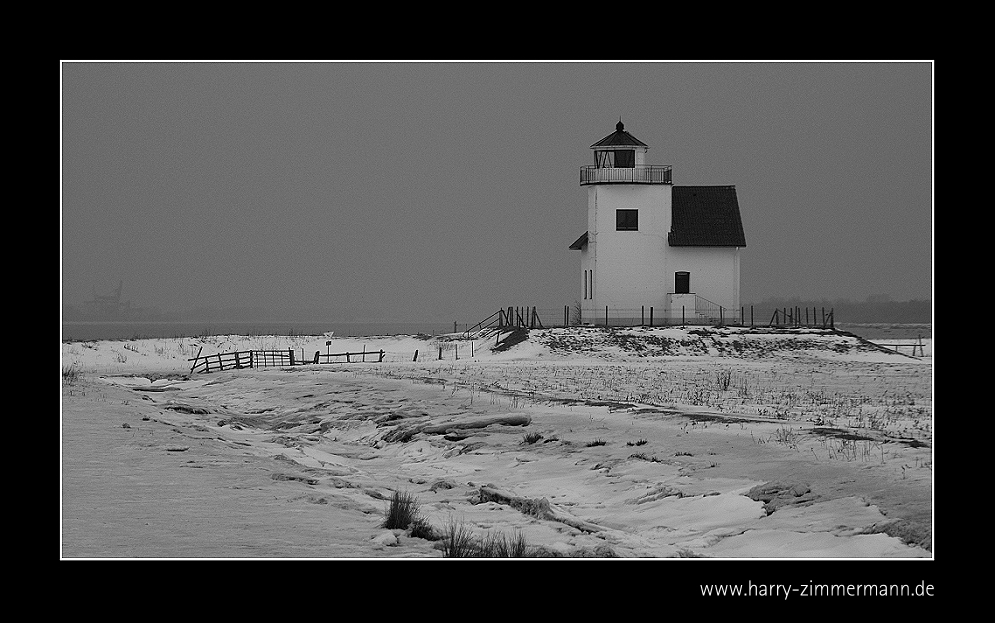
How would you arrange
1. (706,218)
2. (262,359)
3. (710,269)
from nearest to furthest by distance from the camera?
(262,359) → (710,269) → (706,218)

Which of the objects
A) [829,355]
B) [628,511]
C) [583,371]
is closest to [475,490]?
[628,511]

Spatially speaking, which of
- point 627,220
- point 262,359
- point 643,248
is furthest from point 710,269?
point 262,359

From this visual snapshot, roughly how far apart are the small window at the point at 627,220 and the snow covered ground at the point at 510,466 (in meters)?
23.6

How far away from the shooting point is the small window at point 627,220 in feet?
178

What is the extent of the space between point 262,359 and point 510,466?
1196 inches

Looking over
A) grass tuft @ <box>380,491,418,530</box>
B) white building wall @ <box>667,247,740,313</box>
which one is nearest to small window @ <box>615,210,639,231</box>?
white building wall @ <box>667,247,740,313</box>

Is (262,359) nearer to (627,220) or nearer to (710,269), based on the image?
(627,220)

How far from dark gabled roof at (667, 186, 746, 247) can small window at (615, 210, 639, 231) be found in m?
1.87

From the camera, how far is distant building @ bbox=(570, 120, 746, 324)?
54188 mm

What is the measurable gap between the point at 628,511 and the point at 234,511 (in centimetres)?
481

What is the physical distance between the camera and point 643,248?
54.4 m

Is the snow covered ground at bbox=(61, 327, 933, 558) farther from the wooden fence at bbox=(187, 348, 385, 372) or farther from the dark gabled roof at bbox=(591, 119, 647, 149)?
the dark gabled roof at bbox=(591, 119, 647, 149)

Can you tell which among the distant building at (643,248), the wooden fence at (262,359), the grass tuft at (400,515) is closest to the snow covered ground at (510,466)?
the grass tuft at (400,515)

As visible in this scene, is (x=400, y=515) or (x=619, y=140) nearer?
(x=400, y=515)
